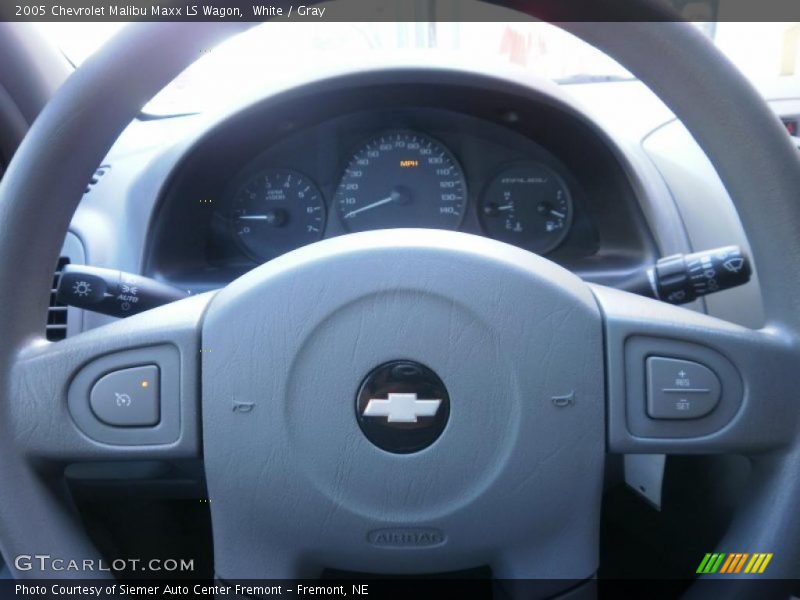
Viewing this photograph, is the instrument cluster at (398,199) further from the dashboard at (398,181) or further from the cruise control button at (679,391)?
the cruise control button at (679,391)

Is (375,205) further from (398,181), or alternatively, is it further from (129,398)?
(129,398)

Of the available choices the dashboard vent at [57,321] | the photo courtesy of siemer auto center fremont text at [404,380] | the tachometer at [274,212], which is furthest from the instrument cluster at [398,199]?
the photo courtesy of siemer auto center fremont text at [404,380]

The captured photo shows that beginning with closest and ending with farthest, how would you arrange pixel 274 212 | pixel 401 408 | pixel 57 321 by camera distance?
1. pixel 401 408
2. pixel 57 321
3. pixel 274 212

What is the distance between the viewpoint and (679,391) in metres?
0.93

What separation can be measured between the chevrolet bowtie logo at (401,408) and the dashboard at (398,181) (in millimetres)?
1040

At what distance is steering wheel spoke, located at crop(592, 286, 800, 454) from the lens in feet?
3.01

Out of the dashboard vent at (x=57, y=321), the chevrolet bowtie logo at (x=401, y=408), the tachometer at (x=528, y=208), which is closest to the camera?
the chevrolet bowtie logo at (x=401, y=408)

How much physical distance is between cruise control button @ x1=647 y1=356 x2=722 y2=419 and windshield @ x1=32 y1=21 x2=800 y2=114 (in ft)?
3.13

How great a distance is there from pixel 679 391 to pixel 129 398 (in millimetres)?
590

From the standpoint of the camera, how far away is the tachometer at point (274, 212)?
210 cm

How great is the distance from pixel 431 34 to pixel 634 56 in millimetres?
1108

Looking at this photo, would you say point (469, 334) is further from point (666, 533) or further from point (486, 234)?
point (486, 234)

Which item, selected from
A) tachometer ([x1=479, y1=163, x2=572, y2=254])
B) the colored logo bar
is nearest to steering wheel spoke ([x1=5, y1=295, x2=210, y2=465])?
the colored logo bar

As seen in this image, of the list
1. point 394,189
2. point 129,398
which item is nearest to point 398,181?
point 394,189
